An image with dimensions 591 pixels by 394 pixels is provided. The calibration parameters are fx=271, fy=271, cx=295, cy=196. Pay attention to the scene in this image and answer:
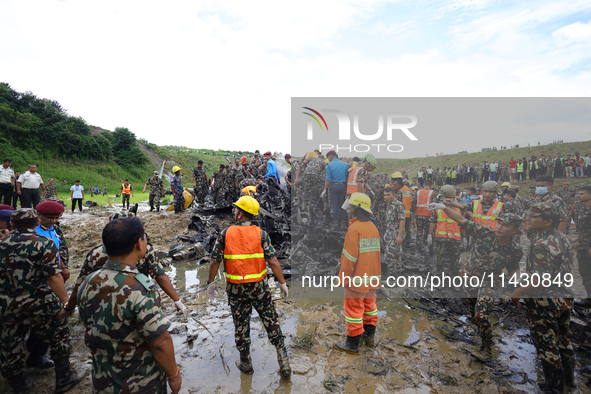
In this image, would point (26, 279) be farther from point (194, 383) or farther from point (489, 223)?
point (489, 223)

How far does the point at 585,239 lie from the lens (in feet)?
16.2

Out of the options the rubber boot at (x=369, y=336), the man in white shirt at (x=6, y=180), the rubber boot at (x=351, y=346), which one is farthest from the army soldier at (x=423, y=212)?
the man in white shirt at (x=6, y=180)

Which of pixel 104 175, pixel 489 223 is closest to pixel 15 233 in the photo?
pixel 489 223

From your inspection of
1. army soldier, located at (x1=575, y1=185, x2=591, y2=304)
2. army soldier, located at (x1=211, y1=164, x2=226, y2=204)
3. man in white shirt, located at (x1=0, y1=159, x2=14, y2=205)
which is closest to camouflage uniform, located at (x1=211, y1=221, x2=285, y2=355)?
army soldier, located at (x1=575, y1=185, x2=591, y2=304)

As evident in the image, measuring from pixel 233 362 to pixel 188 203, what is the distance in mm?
12139

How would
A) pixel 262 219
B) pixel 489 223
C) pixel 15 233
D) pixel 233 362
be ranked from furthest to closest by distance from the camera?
pixel 262 219
pixel 489 223
pixel 233 362
pixel 15 233

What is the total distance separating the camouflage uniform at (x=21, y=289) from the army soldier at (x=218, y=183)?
10155 mm

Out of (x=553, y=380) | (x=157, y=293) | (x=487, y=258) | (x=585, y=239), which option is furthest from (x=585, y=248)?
(x=157, y=293)

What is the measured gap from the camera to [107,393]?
175 cm

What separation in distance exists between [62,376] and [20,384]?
0.36 metres

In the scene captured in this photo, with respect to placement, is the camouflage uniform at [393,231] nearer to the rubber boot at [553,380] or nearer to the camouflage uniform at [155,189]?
the rubber boot at [553,380]

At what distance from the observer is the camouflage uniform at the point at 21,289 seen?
2.72 m

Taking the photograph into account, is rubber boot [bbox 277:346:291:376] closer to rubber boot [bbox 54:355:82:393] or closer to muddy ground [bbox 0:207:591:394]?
muddy ground [bbox 0:207:591:394]

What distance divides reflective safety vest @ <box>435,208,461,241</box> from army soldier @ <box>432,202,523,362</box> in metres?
1.66
